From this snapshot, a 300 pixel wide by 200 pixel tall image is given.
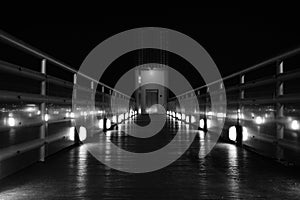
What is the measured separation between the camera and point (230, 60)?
38.8 meters

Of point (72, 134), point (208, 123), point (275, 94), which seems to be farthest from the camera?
point (208, 123)

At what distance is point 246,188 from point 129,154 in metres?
2.89

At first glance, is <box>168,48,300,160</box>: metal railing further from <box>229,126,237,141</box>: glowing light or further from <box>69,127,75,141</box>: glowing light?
<box>69,127,75,141</box>: glowing light

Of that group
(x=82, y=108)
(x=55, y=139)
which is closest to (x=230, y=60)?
(x=82, y=108)

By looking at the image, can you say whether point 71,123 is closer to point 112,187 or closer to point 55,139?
point 55,139

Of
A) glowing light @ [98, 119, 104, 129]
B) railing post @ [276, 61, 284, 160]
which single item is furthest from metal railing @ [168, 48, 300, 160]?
glowing light @ [98, 119, 104, 129]

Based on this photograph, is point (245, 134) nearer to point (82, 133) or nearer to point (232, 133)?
point (232, 133)

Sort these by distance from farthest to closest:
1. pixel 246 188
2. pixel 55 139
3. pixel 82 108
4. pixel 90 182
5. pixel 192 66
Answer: pixel 192 66 < pixel 82 108 < pixel 55 139 < pixel 90 182 < pixel 246 188

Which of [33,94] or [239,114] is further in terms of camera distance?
[239,114]

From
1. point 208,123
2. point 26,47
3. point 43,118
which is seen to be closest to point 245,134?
point 43,118

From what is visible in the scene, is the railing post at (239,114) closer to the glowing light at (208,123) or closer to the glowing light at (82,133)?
the glowing light at (82,133)

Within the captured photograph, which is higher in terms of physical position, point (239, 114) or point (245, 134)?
point (239, 114)

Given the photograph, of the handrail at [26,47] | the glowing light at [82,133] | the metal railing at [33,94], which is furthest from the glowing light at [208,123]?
the handrail at [26,47]

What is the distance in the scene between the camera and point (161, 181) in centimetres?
383
